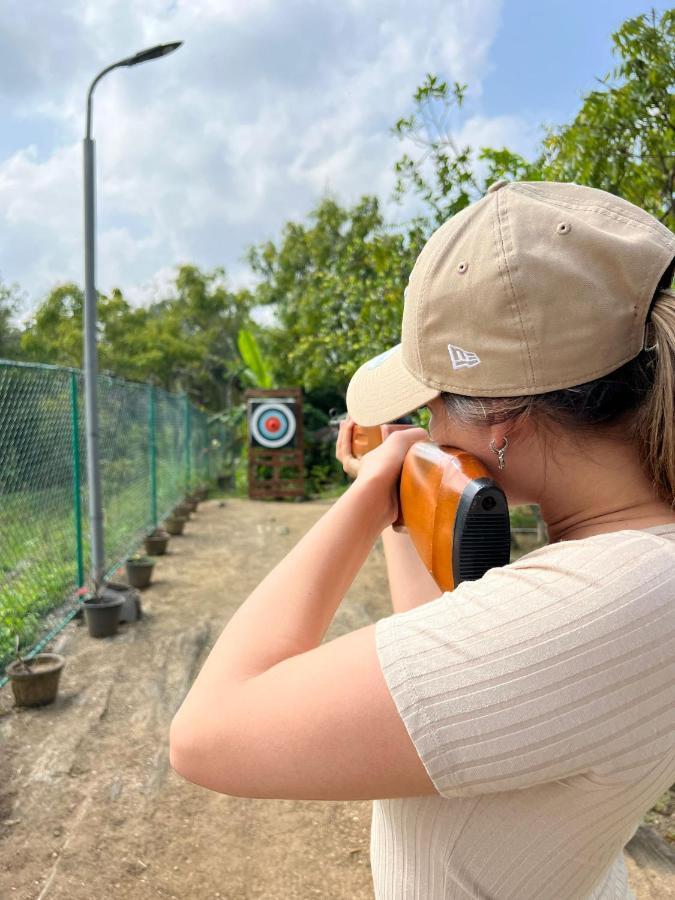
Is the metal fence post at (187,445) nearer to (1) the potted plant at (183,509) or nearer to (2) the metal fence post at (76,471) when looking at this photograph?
(1) the potted plant at (183,509)

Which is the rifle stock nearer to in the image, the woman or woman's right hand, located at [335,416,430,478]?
the woman

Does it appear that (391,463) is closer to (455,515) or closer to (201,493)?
(455,515)

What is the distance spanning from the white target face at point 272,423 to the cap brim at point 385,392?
12792 mm

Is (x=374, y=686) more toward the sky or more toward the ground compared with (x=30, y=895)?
more toward the sky

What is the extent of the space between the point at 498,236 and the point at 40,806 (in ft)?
9.65

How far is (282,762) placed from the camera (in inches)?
24.7

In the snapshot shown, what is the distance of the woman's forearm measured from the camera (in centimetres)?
107

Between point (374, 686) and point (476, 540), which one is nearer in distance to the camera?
point (374, 686)

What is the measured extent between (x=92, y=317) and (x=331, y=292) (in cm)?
512

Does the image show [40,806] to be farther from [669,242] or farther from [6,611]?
[669,242]

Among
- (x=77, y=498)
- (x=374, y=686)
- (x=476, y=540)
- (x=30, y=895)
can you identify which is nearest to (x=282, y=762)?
(x=374, y=686)

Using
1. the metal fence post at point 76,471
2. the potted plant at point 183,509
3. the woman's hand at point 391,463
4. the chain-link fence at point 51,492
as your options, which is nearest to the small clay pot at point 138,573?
the chain-link fence at point 51,492

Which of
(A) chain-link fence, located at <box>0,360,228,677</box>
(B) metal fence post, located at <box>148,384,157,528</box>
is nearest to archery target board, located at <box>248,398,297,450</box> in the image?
(B) metal fence post, located at <box>148,384,157,528</box>

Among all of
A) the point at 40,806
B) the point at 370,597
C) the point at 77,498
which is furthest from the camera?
the point at 370,597
